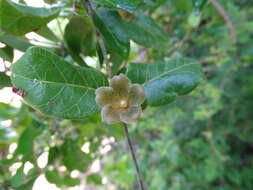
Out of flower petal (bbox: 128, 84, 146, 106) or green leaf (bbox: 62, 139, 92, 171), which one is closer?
flower petal (bbox: 128, 84, 146, 106)

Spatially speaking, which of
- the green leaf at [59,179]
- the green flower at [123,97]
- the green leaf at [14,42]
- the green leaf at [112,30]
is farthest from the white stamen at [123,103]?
the green leaf at [59,179]

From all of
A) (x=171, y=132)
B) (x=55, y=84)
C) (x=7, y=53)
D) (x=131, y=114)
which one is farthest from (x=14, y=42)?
(x=171, y=132)

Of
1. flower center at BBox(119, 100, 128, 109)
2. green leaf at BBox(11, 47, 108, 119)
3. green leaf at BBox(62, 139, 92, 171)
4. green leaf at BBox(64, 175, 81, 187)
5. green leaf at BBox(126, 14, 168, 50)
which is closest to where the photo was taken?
green leaf at BBox(11, 47, 108, 119)

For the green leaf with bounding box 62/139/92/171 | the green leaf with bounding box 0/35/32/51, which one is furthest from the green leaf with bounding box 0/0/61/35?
the green leaf with bounding box 62/139/92/171

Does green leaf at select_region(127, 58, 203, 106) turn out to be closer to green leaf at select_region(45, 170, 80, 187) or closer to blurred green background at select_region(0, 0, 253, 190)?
blurred green background at select_region(0, 0, 253, 190)

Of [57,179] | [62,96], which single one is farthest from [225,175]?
[62,96]

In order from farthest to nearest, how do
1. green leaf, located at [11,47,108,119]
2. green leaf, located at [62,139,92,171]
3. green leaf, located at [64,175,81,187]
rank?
1. green leaf, located at [64,175,81,187]
2. green leaf, located at [62,139,92,171]
3. green leaf, located at [11,47,108,119]

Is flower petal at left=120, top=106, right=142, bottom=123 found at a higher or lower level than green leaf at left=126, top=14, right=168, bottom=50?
lower
